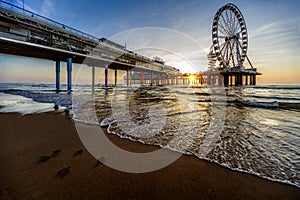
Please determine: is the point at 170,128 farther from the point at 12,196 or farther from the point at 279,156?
the point at 12,196

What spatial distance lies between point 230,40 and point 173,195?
120ft

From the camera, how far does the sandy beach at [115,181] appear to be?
1230 mm

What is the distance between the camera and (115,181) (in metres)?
1.41

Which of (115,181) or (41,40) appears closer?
(115,181)

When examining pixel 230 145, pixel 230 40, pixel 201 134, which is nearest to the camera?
pixel 230 145

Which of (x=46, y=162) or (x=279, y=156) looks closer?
(x=46, y=162)

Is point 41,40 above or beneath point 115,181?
above

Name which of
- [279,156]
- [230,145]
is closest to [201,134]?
[230,145]

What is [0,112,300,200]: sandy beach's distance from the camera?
1.23m

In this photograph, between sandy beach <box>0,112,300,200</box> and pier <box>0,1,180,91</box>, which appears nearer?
sandy beach <box>0,112,300,200</box>

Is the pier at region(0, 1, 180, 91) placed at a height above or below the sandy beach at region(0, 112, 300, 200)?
above

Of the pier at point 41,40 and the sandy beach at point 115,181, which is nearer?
the sandy beach at point 115,181

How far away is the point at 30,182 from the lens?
136 centimetres

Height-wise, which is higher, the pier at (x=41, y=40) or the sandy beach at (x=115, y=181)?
the pier at (x=41, y=40)
